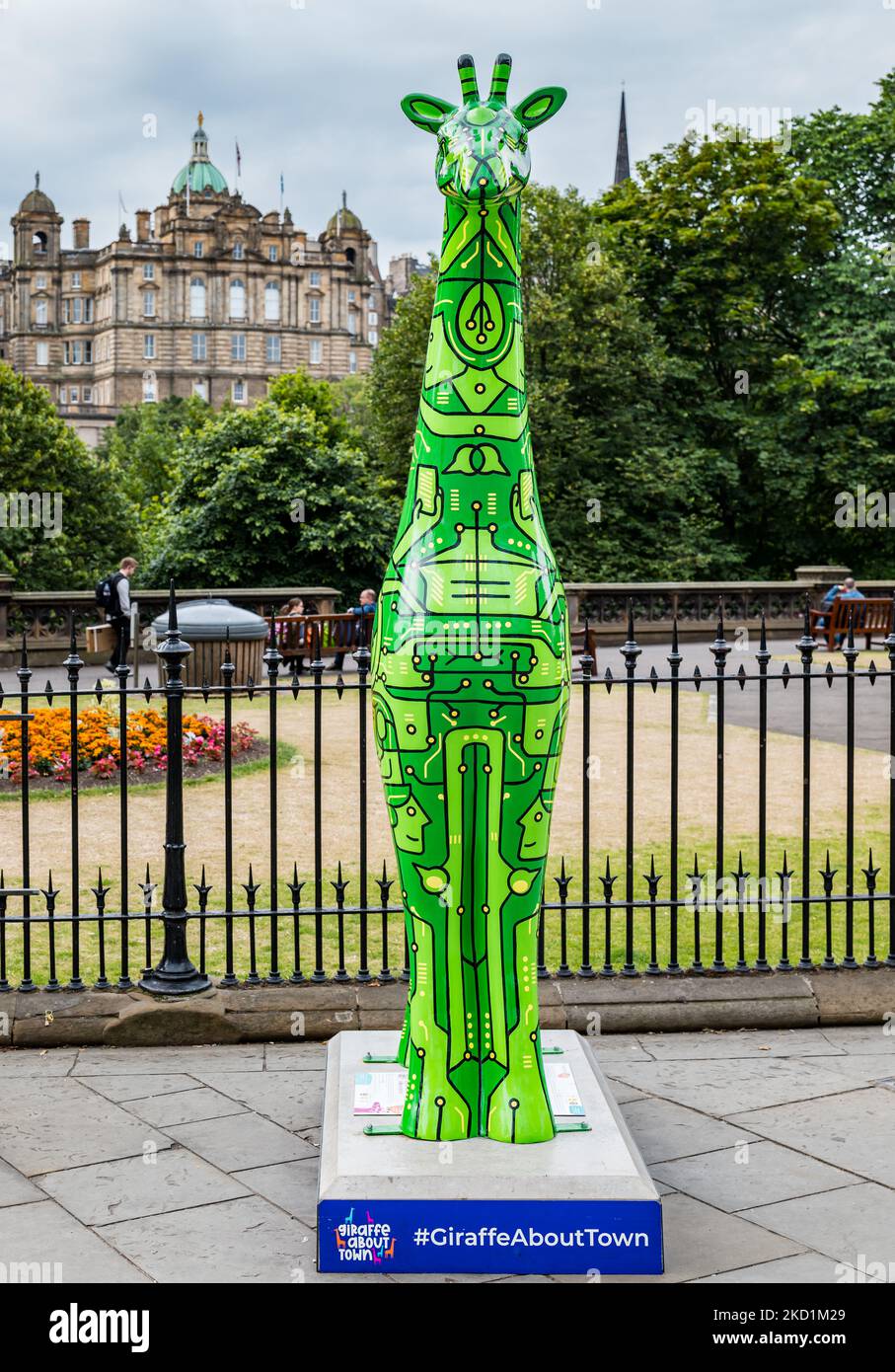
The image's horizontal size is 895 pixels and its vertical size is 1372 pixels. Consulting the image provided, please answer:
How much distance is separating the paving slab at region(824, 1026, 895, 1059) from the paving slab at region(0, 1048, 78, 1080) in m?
2.99

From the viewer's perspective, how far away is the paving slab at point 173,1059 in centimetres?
586

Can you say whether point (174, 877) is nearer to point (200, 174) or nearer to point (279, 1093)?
point (279, 1093)

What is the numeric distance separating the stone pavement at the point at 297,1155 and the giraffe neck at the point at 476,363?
2222 mm

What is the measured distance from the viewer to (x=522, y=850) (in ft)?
14.9

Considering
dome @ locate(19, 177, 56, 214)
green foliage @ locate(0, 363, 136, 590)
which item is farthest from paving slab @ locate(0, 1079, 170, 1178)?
dome @ locate(19, 177, 56, 214)

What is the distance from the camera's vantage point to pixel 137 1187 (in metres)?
4.71

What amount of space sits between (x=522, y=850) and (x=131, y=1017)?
2317 millimetres

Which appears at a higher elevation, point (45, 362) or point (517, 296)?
point (45, 362)

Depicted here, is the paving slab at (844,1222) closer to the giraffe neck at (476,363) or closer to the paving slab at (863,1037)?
the paving slab at (863,1037)

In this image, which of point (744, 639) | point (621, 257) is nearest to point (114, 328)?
point (621, 257)

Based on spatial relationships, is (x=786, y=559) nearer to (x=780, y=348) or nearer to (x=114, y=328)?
(x=780, y=348)

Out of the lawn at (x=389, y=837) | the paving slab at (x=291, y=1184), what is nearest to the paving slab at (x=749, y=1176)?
the paving slab at (x=291, y=1184)

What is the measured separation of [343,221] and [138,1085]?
13419cm

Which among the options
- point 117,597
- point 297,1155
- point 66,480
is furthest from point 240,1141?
point 66,480
